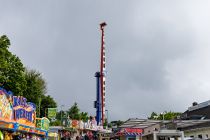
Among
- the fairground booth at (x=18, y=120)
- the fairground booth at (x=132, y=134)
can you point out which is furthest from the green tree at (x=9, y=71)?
the fairground booth at (x=18, y=120)

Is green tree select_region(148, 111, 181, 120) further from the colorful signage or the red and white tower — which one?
the colorful signage

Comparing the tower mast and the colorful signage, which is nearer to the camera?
the colorful signage

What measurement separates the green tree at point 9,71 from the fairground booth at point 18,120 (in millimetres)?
20982

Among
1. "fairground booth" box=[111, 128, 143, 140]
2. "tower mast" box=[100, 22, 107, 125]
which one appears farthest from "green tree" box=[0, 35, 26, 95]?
"tower mast" box=[100, 22, 107, 125]

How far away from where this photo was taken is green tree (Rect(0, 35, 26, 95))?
4378cm

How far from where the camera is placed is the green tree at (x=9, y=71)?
43781 millimetres

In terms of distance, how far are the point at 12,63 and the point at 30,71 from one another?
1682cm

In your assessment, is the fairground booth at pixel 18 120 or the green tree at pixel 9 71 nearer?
the fairground booth at pixel 18 120

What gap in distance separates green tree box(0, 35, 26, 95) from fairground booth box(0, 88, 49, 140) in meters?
21.0

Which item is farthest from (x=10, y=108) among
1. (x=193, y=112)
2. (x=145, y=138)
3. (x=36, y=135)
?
(x=193, y=112)

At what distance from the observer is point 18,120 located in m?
20.2

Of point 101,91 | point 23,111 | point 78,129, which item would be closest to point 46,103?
point 101,91

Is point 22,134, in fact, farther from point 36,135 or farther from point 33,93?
point 33,93

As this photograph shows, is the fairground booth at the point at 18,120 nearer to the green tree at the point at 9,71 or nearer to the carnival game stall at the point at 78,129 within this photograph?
the carnival game stall at the point at 78,129
